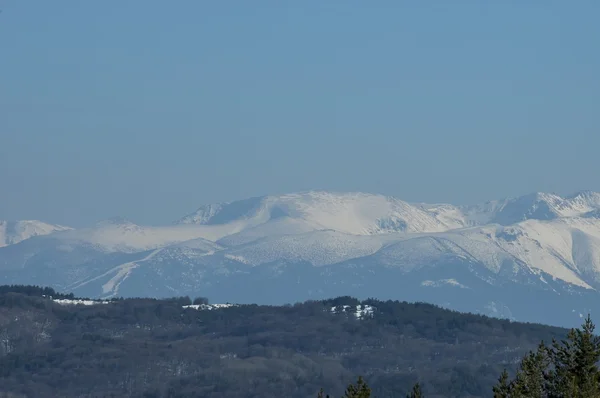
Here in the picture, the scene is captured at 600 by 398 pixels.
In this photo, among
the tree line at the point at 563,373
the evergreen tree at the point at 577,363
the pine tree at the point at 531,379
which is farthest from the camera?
the evergreen tree at the point at 577,363

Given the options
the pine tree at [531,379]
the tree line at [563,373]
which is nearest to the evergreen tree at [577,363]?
the tree line at [563,373]

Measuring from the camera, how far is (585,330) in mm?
101750

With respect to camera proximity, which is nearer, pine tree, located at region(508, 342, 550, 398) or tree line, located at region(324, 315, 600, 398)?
pine tree, located at region(508, 342, 550, 398)

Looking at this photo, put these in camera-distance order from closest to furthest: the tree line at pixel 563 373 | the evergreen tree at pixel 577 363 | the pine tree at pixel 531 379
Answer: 1. the pine tree at pixel 531 379
2. the tree line at pixel 563 373
3. the evergreen tree at pixel 577 363

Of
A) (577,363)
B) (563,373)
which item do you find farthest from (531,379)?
(577,363)

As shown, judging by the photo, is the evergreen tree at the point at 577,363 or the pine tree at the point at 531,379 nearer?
the pine tree at the point at 531,379

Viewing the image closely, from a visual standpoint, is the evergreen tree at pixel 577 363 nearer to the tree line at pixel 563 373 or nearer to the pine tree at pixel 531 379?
the tree line at pixel 563 373

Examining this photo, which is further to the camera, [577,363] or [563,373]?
[563,373]

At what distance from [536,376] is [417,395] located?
1510 centimetres

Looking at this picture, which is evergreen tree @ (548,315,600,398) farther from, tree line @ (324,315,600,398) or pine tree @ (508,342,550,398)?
pine tree @ (508,342,550,398)

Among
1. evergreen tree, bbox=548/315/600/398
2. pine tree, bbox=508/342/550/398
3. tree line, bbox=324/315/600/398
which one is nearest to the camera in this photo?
pine tree, bbox=508/342/550/398

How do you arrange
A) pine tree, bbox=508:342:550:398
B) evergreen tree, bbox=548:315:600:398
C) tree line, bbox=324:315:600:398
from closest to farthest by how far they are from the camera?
pine tree, bbox=508:342:550:398 < tree line, bbox=324:315:600:398 < evergreen tree, bbox=548:315:600:398

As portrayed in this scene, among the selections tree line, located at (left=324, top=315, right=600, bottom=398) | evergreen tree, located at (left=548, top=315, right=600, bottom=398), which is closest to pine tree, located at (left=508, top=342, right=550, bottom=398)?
tree line, located at (left=324, top=315, right=600, bottom=398)

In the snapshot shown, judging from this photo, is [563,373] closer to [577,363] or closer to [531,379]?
[577,363]
